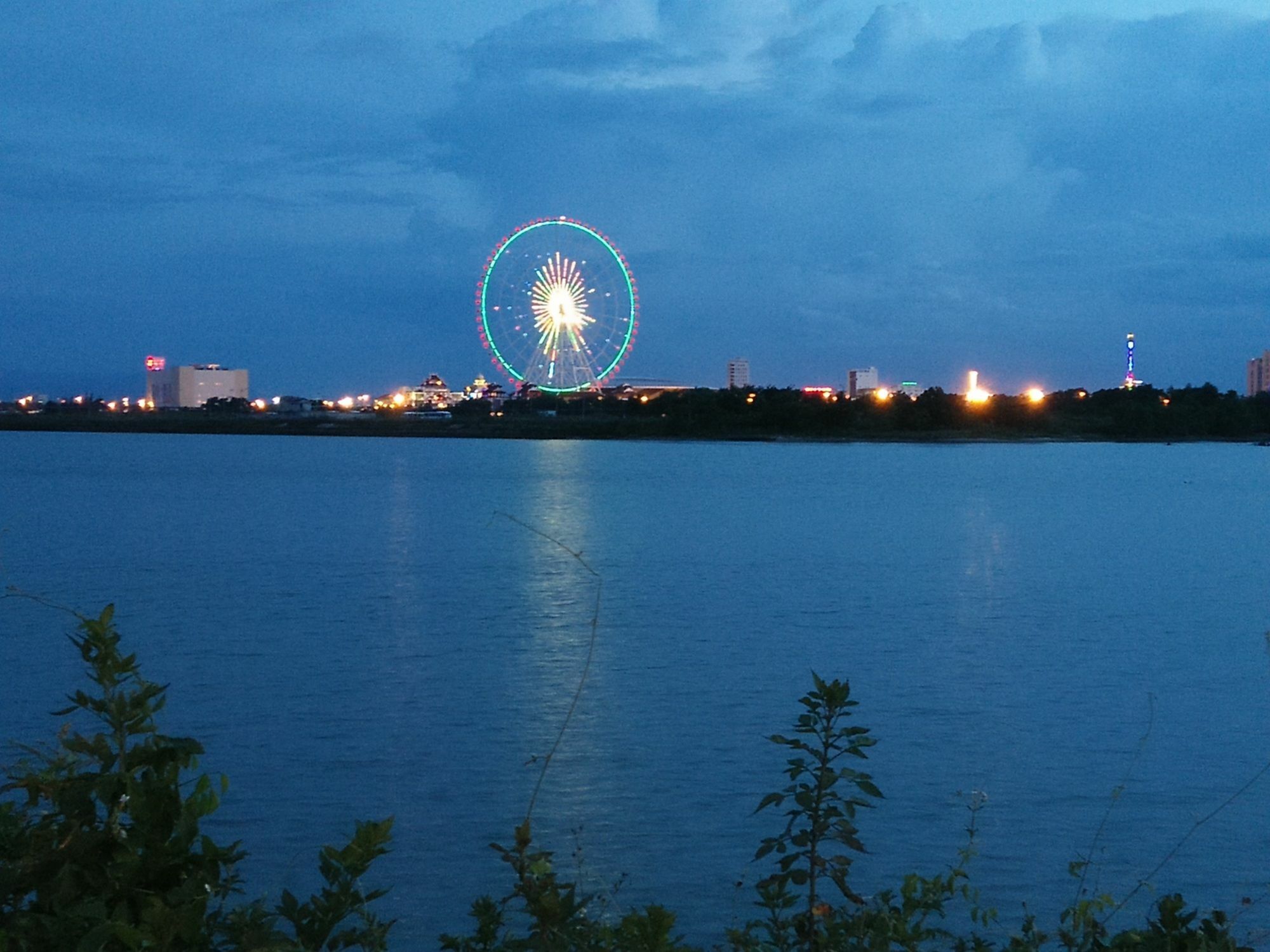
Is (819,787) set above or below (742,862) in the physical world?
above

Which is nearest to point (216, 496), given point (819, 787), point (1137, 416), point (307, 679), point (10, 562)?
point (10, 562)

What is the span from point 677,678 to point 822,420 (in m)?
129

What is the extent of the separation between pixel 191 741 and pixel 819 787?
Answer: 7.11 ft

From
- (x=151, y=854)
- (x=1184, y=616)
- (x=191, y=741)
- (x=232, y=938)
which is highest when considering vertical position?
(x=191, y=741)

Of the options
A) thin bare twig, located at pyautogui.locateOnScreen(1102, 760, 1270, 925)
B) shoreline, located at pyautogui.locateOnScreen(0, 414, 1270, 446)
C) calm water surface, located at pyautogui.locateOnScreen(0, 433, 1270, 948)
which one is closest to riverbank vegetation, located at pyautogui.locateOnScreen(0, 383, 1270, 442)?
shoreline, located at pyautogui.locateOnScreen(0, 414, 1270, 446)

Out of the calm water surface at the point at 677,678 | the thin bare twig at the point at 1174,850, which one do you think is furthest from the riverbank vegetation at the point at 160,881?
the calm water surface at the point at 677,678

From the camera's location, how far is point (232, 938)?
12.2 ft

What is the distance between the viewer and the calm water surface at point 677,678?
9.55 metres

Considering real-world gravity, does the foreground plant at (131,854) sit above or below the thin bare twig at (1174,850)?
above

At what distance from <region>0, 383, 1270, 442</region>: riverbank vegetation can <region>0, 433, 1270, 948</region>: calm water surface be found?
100010 mm

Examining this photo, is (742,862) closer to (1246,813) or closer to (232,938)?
(1246,813)

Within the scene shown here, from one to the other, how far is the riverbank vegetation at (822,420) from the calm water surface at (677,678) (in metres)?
100

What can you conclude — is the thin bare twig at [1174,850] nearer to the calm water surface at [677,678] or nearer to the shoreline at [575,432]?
the calm water surface at [677,678]

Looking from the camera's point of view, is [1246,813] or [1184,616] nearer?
[1246,813]
